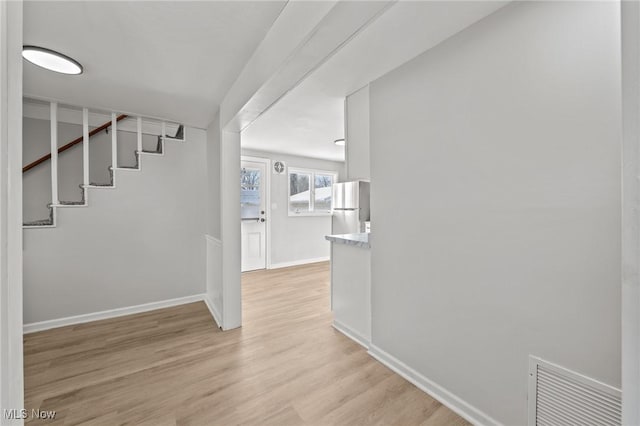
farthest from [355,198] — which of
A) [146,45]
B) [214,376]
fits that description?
[146,45]

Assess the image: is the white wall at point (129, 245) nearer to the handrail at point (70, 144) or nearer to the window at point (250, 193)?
the handrail at point (70, 144)

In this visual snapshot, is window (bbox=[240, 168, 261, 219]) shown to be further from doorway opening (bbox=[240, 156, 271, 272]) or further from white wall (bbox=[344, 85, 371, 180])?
white wall (bbox=[344, 85, 371, 180])

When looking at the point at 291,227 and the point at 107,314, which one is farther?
the point at 291,227

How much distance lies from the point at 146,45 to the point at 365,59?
1.45m

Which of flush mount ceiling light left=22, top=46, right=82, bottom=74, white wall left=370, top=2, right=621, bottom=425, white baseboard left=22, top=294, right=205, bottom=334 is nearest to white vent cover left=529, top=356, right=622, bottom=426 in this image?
white wall left=370, top=2, right=621, bottom=425

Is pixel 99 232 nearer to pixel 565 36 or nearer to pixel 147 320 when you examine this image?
pixel 147 320

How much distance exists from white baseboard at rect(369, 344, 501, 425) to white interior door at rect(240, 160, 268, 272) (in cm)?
343

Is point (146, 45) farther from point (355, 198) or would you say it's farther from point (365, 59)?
point (355, 198)

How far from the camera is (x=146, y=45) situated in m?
1.77

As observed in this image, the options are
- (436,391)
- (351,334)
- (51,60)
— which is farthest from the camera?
(351,334)

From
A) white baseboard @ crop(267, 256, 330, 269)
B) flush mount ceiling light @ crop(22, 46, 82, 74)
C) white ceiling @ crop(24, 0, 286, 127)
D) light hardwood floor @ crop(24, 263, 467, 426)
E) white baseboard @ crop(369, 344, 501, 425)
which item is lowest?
light hardwood floor @ crop(24, 263, 467, 426)
